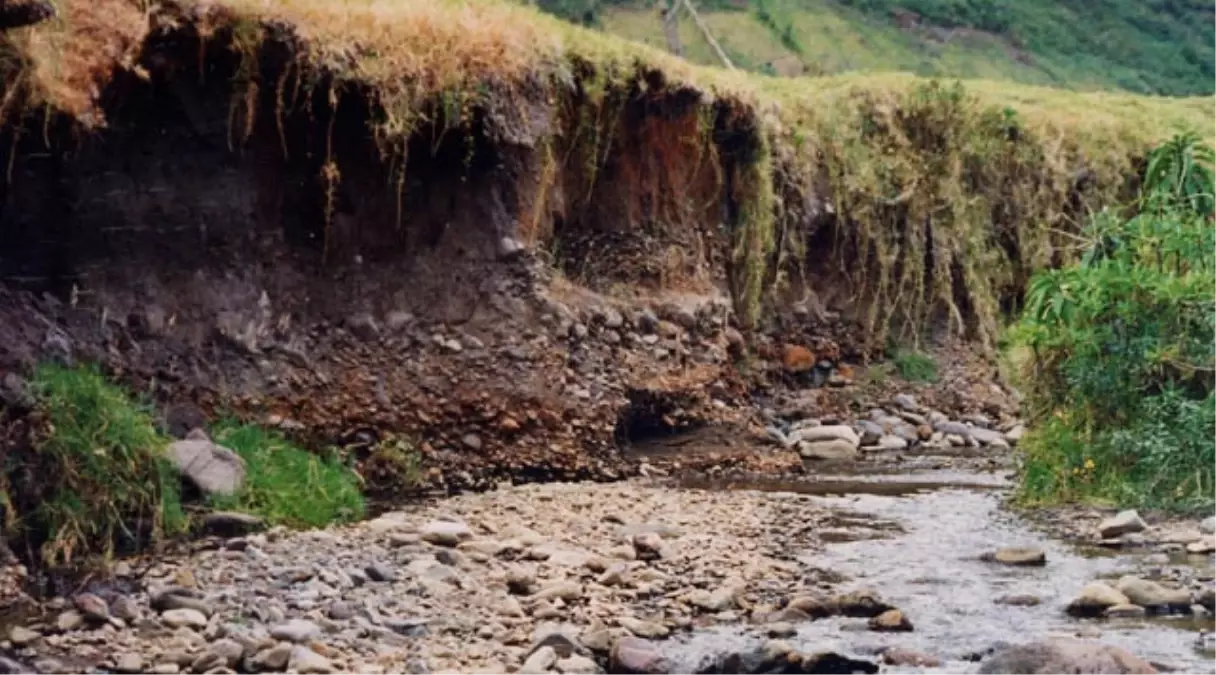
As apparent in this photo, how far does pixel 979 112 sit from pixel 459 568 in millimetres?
10429

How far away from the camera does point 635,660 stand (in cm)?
518

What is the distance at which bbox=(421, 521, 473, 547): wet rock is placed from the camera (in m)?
7.00

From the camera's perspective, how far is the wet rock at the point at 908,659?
17.4 ft

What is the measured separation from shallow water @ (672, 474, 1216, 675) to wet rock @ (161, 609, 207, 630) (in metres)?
1.70

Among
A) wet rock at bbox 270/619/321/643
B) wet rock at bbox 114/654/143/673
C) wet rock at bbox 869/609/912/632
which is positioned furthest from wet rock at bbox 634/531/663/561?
wet rock at bbox 114/654/143/673

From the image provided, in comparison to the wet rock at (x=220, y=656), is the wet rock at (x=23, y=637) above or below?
below

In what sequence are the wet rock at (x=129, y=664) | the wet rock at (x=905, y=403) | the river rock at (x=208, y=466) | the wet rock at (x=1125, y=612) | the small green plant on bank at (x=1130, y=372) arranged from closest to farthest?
1. the wet rock at (x=129, y=664)
2. the wet rock at (x=1125, y=612)
3. the river rock at (x=208, y=466)
4. the small green plant on bank at (x=1130, y=372)
5. the wet rock at (x=905, y=403)

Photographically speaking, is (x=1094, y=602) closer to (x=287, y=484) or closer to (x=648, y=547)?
(x=648, y=547)

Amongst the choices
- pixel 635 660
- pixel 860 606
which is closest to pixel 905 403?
pixel 860 606

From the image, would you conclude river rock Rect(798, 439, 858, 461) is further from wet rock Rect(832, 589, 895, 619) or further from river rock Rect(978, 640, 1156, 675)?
river rock Rect(978, 640, 1156, 675)

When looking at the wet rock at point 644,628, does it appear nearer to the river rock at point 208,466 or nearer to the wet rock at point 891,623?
the wet rock at point 891,623

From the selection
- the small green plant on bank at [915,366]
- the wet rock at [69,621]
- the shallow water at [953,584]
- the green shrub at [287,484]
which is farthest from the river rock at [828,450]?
the wet rock at [69,621]

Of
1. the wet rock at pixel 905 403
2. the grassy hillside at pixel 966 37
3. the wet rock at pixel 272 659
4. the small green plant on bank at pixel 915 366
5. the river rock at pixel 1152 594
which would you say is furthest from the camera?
the grassy hillside at pixel 966 37

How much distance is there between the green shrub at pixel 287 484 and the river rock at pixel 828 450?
4.35 m
